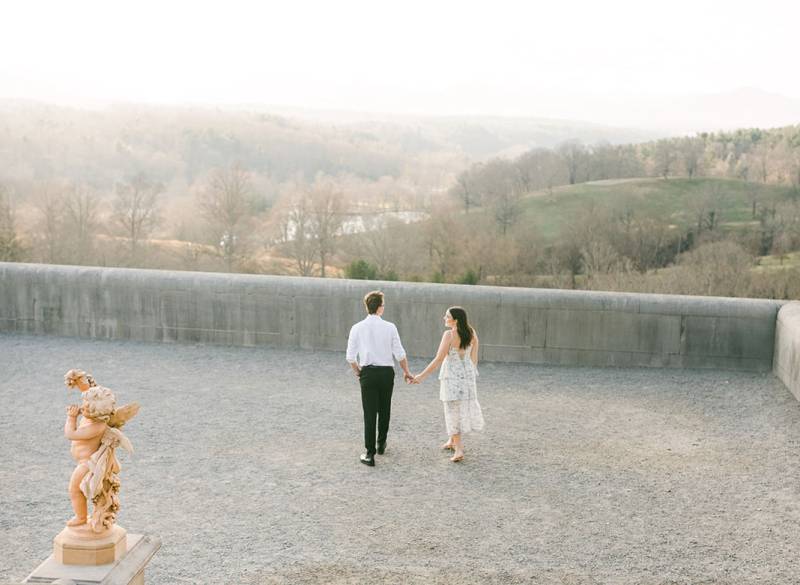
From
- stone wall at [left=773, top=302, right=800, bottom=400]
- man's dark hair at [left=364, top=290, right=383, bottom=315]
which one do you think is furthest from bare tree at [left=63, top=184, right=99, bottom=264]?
man's dark hair at [left=364, top=290, right=383, bottom=315]

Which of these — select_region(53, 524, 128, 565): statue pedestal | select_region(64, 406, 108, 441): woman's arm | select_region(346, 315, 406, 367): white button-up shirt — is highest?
select_region(64, 406, 108, 441): woman's arm

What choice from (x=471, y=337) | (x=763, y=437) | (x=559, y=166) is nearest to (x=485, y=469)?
(x=471, y=337)

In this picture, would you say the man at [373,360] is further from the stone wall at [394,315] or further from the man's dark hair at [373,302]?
the stone wall at [394,315]

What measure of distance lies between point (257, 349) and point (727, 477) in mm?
6451

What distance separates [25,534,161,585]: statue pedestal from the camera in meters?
4.40

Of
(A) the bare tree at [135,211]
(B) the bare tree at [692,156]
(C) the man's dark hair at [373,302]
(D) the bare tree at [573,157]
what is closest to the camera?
(C) the man's dark hair at [373,302]

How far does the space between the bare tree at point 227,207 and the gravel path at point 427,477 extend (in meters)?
38.2

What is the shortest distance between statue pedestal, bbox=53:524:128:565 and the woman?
4.37 meters

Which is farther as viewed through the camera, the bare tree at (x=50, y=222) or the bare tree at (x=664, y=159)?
the bare tree at (x=664, y=159)

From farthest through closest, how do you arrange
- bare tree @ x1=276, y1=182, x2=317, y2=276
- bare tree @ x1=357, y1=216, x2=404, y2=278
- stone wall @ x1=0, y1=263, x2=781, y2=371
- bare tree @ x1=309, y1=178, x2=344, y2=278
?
bare tree @ x1=309, y1=178, x2=344, y2=278 < bare tree @ x1=276, y1=182, x2=317, y2=276 < bare tree @ x1=357, y1=216, x2=404, y2=278 < stone wall @ x1=0, y1=263, x2=781, y2=371

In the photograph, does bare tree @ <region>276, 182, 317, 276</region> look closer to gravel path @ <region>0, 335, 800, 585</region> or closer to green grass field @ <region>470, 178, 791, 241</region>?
green grass field @ <region>470, 178, 791, 241</region>

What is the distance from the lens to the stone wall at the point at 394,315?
472 inches

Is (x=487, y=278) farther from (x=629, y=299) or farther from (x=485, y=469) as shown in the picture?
(x=485, y=469)

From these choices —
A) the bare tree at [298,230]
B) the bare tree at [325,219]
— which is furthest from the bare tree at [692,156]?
the bare tree at [298,230]
